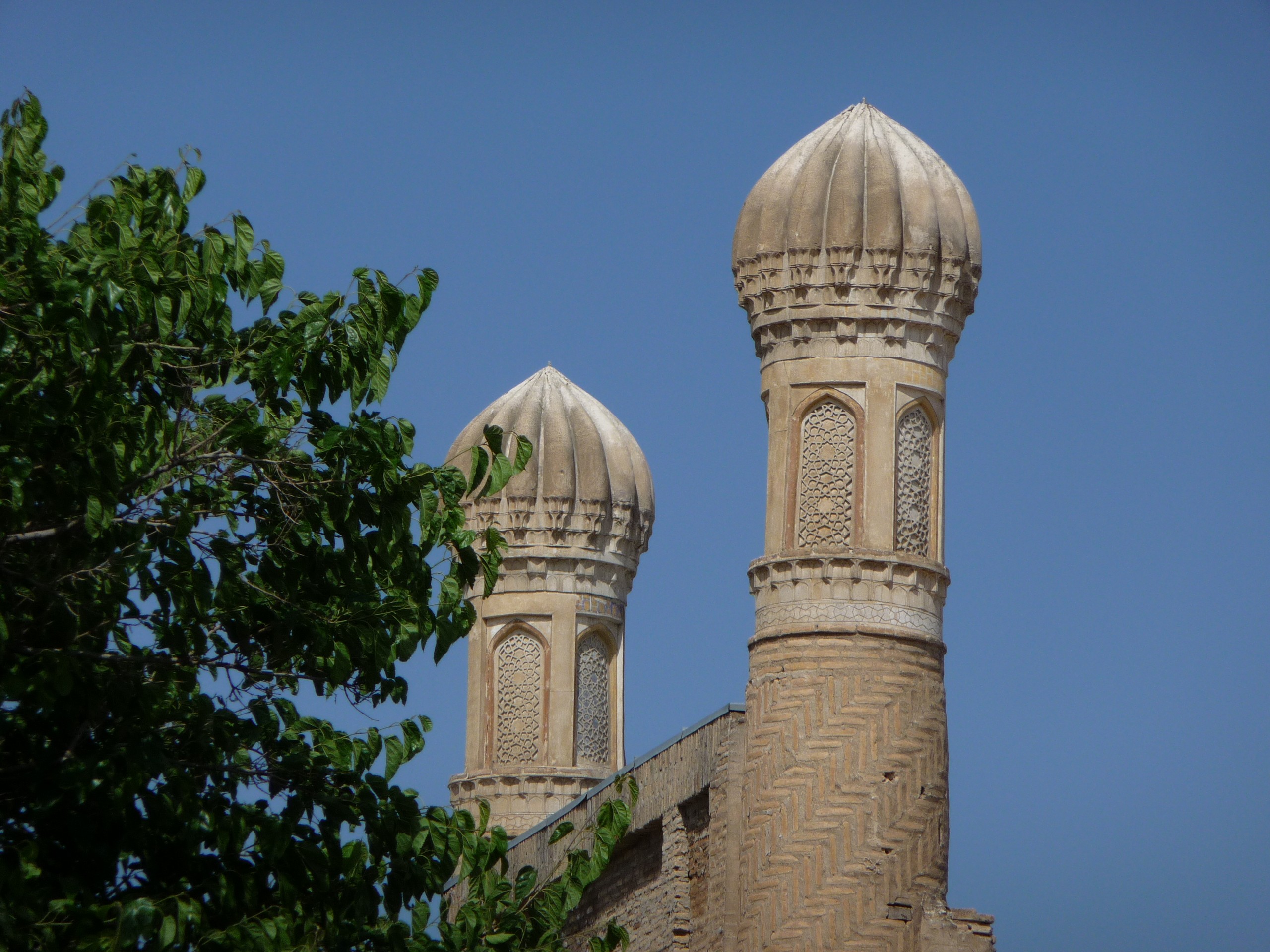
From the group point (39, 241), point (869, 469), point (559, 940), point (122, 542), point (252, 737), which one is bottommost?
point (559, 940)

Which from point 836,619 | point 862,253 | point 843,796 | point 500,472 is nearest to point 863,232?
point 862,253

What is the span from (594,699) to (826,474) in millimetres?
5626

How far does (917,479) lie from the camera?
11750 millimetres

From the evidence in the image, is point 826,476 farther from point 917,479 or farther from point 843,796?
point 843,796

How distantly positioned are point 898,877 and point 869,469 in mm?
2205

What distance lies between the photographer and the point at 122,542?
666cm

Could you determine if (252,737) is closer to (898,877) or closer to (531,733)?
(898,877)

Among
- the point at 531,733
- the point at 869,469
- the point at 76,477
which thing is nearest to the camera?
the point at 76,477

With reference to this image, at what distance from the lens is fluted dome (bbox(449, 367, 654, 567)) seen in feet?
54.3

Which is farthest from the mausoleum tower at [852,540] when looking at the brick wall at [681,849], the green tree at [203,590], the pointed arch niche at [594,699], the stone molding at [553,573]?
the pointed arch niche at [594,699]

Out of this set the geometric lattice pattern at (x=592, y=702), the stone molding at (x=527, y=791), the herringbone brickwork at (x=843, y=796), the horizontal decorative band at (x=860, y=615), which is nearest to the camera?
the herringbone brickwork at (x=843, y=796)

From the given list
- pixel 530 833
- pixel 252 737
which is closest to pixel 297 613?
pixel 252 737

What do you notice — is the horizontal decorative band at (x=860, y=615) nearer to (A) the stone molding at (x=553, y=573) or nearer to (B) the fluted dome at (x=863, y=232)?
(B) the fluted dome at (x=863, y=232)

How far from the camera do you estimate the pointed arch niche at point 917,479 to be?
1159 cm
